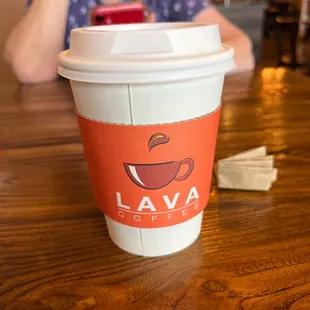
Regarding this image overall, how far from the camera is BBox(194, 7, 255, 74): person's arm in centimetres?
147

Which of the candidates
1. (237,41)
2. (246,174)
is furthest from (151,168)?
(237,41)

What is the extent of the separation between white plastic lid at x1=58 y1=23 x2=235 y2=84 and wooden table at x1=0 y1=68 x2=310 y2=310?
0.64 ft

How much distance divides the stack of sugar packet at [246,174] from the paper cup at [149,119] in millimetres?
130

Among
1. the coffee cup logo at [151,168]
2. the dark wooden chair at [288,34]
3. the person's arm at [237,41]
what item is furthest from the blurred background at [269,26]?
the coffee cup logo at [151,168]

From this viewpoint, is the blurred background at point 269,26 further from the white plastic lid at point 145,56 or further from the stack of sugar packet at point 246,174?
the white plastic lid at point 145,56

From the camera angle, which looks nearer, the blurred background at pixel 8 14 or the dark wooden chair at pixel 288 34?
the blurred background at pixel 8 14

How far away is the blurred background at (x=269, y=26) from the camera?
2283 millimetres

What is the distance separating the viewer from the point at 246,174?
0.54 meters

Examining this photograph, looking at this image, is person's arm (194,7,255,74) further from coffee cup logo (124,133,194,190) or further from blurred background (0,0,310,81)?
coffee cup logo (124,133,194,190)

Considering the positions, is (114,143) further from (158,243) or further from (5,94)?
(5,94)

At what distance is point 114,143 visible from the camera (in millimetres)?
366

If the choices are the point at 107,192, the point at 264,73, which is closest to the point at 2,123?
the point at 107,192

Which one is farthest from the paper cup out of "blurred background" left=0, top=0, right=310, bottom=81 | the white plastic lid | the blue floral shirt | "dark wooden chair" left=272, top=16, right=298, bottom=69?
"dark wooden chair" left=272, top=16, right=298, bottom=69

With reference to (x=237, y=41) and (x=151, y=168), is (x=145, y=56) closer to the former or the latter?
(x=151, y=168)
